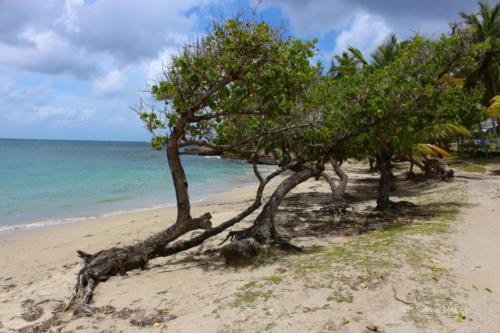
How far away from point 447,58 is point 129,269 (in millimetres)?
8717

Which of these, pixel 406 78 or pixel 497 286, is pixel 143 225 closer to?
pixel 406 78

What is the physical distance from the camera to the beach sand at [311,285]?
167 inches

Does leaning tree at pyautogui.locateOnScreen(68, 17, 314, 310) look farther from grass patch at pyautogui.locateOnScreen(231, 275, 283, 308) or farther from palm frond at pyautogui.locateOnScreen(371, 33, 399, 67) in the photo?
palm frond at pyautogui.locateOnScreen(371, 33, 399, 67)

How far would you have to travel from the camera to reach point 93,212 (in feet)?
52.0

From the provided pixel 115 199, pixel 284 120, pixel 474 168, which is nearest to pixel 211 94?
pixel 284 120

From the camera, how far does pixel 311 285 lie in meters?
5.02

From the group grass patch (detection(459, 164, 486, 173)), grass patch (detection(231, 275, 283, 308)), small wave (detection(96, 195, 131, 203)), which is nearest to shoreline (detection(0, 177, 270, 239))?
small wave (detection(96, 195, 131, 203))

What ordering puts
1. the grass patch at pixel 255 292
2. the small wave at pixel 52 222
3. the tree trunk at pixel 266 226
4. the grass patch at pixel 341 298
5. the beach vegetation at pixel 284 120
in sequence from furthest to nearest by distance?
1. the small wave at pixel 52 222
2. the tree trunk at pixel 266 226
3. the beach vegetation at pixel 284 120
4. the grass patch at pixel 255 292
5. the grass patch at pixel 341 298

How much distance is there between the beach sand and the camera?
425 centimetres

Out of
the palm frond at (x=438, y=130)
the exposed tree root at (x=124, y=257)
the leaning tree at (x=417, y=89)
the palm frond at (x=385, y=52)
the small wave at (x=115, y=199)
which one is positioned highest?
the palm frond at (x=385, y=52)

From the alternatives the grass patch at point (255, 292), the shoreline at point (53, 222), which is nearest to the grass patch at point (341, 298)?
the grass patch at point (255, 292)

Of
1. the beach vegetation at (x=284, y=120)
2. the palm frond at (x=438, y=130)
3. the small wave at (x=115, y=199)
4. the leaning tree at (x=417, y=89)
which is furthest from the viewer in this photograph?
the small wave at (x=115, y=199)

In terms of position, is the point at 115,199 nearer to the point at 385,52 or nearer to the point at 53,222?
the point at 53,222

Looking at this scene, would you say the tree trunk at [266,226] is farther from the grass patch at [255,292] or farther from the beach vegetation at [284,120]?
the grass patch at [255,292]
